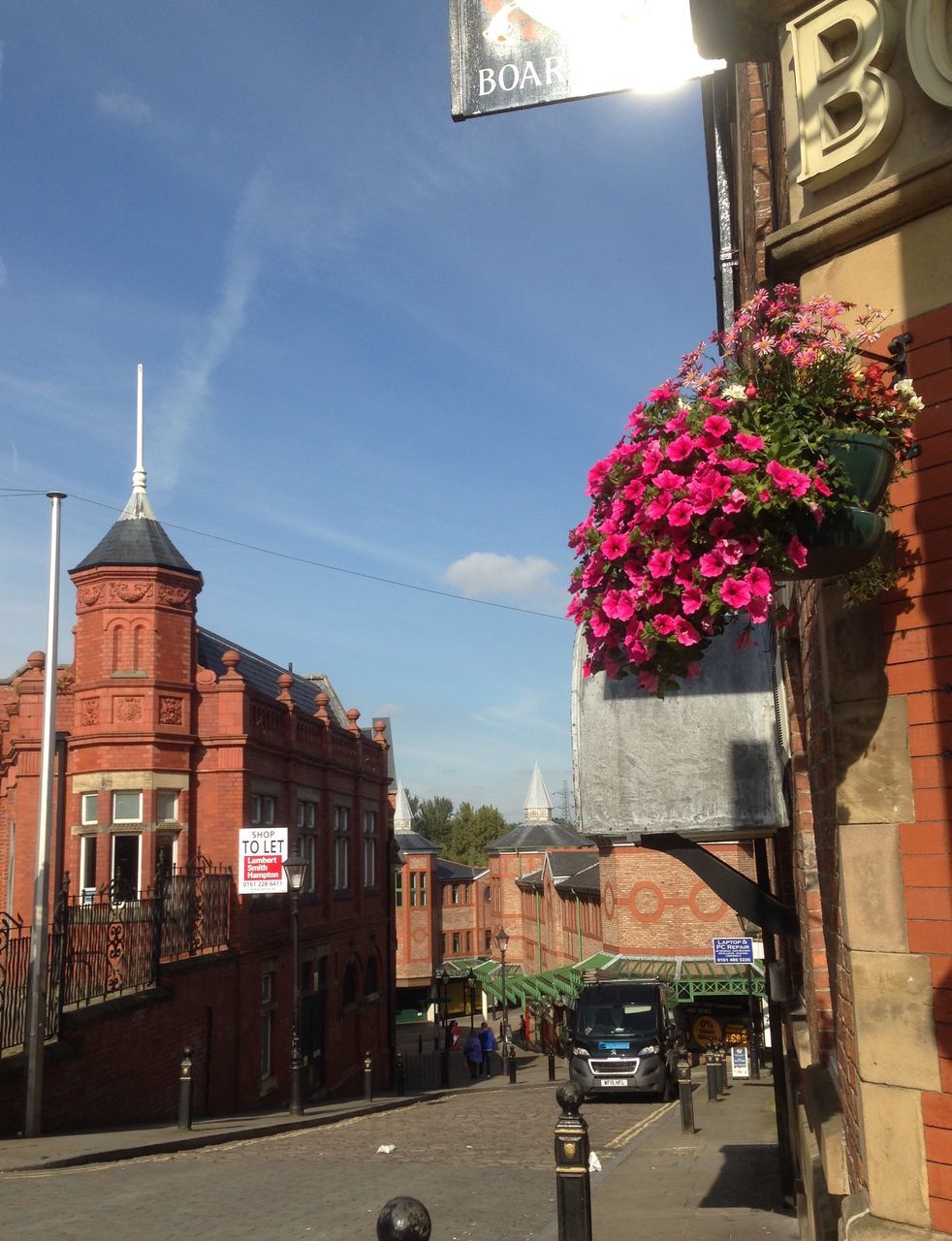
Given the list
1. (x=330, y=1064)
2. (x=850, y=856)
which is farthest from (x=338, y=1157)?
→ (x=330, y=1064)

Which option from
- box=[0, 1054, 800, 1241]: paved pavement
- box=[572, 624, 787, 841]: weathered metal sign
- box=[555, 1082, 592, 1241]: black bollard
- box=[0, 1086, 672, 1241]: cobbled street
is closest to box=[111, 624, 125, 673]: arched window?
box=[0, 1054, 800, 1241]: paved pavement

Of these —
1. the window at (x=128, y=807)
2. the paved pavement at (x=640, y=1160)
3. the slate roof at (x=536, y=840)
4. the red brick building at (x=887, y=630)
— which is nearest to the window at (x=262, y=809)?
the window at (x=128, y=807)

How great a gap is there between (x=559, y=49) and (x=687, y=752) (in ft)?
13.0

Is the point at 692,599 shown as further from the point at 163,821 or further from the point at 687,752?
the point at 163,821

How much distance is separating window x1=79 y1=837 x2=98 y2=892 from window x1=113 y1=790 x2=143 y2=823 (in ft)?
2.12

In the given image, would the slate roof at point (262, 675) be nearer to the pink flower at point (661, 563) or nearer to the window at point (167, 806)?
the window at point (167, 806)

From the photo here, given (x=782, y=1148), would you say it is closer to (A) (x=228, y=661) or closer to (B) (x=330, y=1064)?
(A) (x=228, y=661)

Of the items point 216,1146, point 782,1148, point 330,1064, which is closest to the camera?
point 782,1148

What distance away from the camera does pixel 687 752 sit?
21.6 feet

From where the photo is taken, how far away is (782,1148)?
9.36 meters

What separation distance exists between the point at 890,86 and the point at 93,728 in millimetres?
20878

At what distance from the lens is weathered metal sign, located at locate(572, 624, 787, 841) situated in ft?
21.3

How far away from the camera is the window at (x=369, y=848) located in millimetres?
34281

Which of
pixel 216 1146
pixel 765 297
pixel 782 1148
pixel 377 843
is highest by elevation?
pixel 765 297
